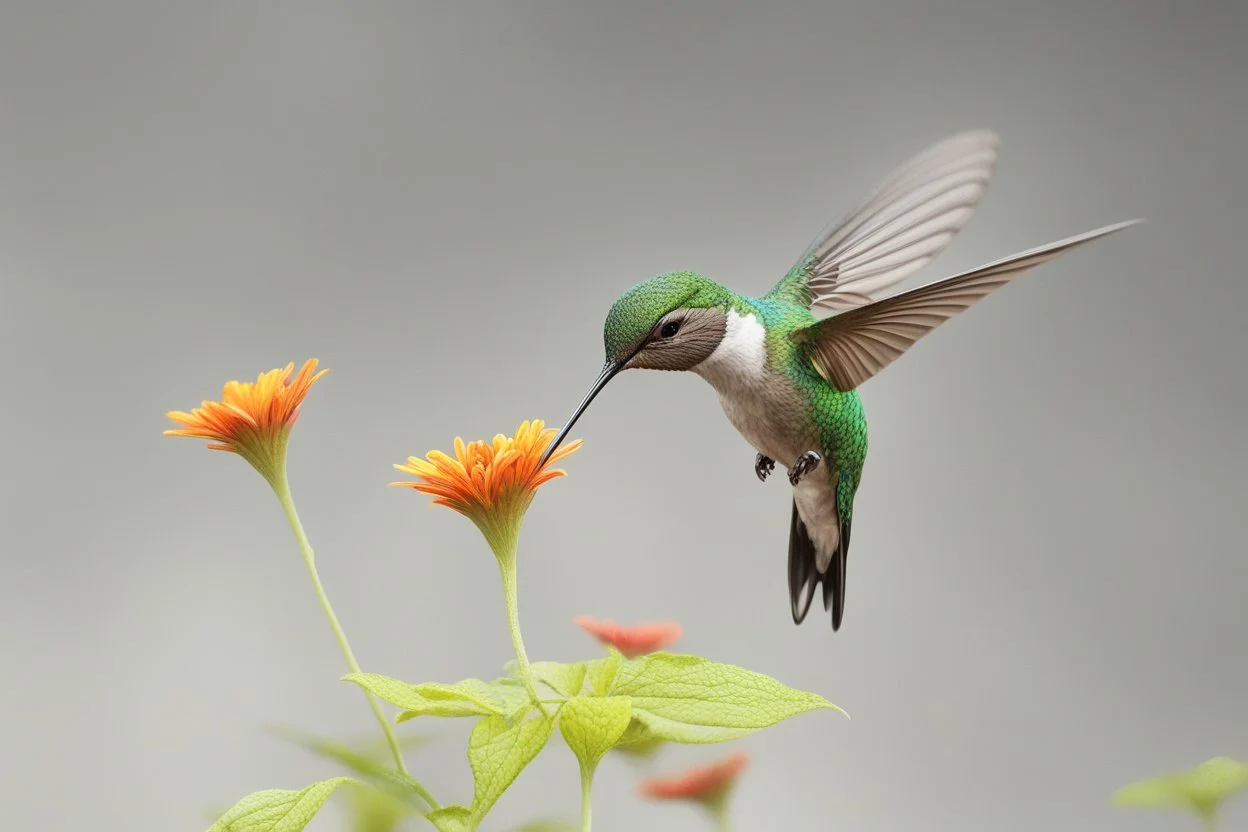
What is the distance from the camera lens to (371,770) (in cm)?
53

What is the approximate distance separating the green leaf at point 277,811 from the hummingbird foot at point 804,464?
257 millimetres

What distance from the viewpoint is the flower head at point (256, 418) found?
20.8 inches

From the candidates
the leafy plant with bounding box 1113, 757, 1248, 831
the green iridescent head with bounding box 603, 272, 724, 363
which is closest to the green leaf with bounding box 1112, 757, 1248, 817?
the leafy plant with bounding box 1113, 757, 1248, 831

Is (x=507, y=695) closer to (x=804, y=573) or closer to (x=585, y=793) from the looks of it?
(x=585, y=793)

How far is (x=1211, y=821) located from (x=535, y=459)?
50cm

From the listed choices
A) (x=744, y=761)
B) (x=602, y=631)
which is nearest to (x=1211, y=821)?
(x=744, y=761)

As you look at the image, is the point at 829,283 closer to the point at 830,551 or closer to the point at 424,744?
the point at 830,551

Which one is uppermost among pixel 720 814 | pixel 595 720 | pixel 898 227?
pixel 898 227

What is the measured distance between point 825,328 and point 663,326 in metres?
0.09

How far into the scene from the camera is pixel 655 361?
51 cm

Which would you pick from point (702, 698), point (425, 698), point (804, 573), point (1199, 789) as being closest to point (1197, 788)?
point (1199, 789)

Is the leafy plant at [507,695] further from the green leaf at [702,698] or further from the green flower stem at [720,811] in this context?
the green flower stem at [720,811]

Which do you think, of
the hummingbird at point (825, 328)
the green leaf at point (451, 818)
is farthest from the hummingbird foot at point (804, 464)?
the green leaf at point (451, 818)

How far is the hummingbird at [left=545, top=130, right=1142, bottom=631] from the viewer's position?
492mm
